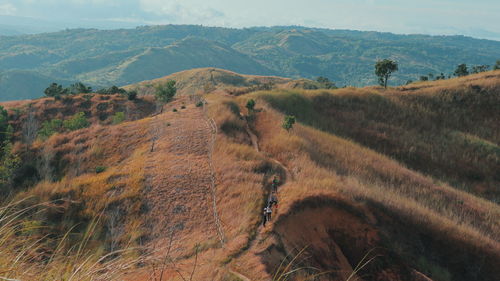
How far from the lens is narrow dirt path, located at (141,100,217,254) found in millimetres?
20625

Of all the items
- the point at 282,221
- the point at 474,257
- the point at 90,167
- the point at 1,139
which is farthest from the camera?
the point at 1,139

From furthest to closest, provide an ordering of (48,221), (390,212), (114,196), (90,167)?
(90,167), (114,196), (48,221), (390,212)

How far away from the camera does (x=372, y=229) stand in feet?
62.5

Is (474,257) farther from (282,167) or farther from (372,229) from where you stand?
(282,167)

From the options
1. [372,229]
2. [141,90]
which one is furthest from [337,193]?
[141,90]

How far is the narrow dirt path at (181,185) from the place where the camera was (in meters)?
20.6

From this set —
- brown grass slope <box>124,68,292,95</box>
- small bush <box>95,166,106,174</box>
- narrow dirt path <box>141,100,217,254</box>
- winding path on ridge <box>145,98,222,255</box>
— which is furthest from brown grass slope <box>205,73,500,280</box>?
brown grass slope <box>124,68,292,95</box>

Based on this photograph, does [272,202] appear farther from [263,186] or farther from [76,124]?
[76,124]

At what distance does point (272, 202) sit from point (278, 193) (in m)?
2.80

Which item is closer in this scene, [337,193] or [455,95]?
[337,193]

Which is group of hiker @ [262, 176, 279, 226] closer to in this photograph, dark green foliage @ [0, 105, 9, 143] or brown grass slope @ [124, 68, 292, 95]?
dark green foliage @ [0, 105, 9, 143]

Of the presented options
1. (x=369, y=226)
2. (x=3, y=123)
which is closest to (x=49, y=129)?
(x=3, y=123)

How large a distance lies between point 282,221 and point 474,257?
13.1m

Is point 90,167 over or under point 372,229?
under
